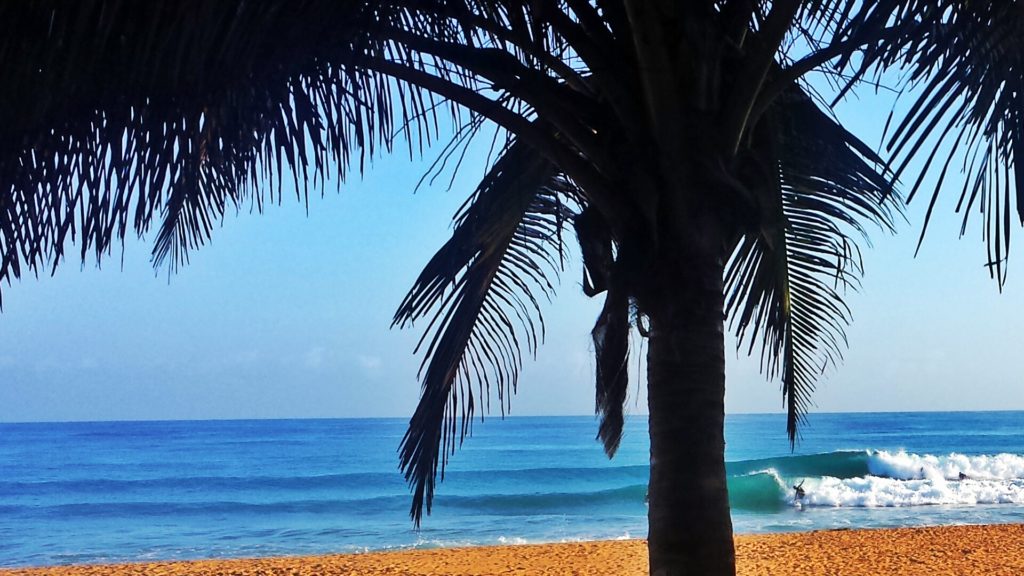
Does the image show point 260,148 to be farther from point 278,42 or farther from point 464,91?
point 464,91

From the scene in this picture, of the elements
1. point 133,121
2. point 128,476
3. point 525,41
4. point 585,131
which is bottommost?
point 128,476

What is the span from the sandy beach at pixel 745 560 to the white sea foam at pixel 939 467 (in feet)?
44.0

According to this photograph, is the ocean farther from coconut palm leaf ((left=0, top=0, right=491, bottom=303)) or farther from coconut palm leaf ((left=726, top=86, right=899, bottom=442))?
coconut palm leaf ((left=0, top=0, right=491, bottom=303))

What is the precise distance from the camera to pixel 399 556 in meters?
9.39

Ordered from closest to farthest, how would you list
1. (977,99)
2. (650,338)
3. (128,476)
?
(977,99) → (650,338) → (128,476)

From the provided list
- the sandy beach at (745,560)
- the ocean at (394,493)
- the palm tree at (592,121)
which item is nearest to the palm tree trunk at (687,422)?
the palm tree at (592,121)

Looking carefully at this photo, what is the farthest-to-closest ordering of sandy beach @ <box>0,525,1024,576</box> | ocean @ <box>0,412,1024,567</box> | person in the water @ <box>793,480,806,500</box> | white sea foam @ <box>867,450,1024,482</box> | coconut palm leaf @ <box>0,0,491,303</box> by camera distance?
white sea foam @ <box>867,450,1024,482</box>
person in the water @ <box>793,480,806,500</box>
ocean @ <box>0,412,1024,567</box>
sandy beach @ <box>0,525,1024,576</box>
coconut palm leaf @ <box>0,0,491,303</box>

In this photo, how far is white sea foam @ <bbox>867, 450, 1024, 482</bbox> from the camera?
74.8 feet

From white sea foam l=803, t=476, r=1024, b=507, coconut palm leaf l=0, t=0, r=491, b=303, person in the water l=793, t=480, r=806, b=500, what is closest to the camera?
coconut palm leaf l=0, t=0, r=491, b=303

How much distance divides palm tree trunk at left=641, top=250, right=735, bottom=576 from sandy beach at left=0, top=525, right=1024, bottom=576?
5288 millimetres

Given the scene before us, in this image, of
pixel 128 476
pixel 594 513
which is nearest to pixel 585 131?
pixel 594 513

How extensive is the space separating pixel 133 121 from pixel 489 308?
7.29ft

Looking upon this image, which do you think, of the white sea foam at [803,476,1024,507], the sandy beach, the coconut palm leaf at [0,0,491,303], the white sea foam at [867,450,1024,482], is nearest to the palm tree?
the coconut palm leaf at [0,0,491,303]

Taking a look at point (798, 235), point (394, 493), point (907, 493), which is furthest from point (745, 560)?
point (394, 493)
